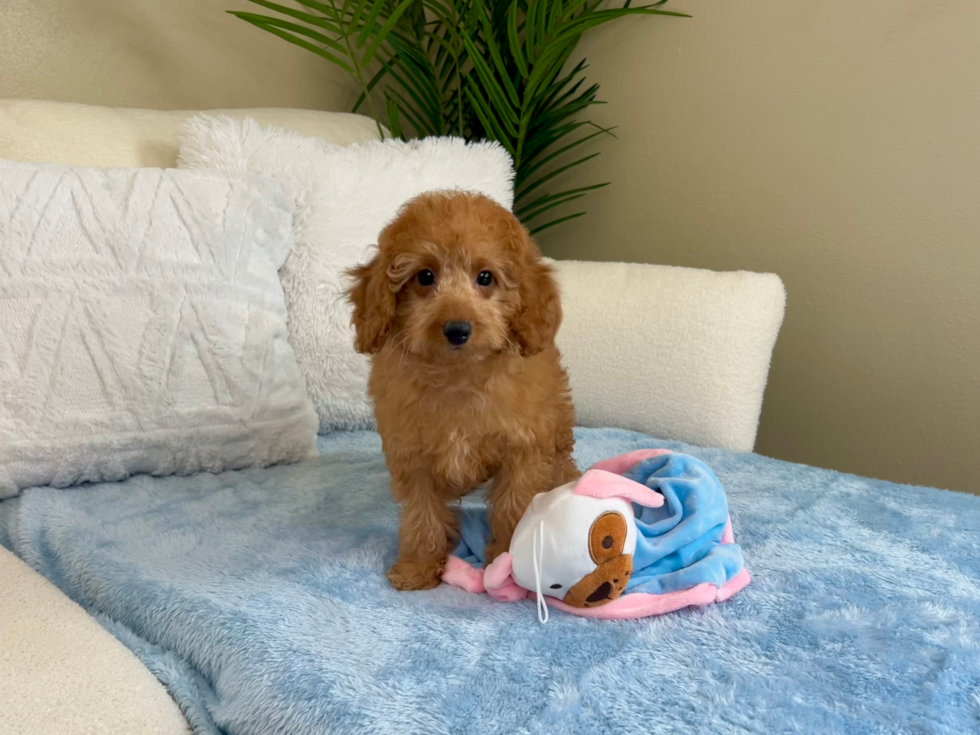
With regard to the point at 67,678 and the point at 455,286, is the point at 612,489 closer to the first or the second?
the point at 455,286

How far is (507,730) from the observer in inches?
35.8

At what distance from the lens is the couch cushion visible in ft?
5.92

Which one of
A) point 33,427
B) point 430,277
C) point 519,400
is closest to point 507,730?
point 519,400

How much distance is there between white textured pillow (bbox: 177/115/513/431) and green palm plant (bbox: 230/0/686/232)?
1.66 feet

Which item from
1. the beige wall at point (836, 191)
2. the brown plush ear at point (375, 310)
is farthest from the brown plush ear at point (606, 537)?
the beige wall at point (836, 191)

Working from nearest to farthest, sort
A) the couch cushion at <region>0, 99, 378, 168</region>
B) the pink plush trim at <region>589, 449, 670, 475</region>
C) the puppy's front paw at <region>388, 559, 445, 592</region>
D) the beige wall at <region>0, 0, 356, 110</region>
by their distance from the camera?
1. the puppy's front paw at <region>388, 559, 445, 592</region>
2. the pink plush trim at <region>589, 449, 670, 475</region>
3. the couch cushion at <region>0, 99, 378, 168</region>
4. the beige wall at <region>0, 0, 356, 110</region>

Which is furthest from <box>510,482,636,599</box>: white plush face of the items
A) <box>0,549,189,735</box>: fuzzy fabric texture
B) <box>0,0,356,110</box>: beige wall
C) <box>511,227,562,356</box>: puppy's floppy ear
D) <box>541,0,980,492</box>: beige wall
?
<box>0,0,356,110</box>: beige wall

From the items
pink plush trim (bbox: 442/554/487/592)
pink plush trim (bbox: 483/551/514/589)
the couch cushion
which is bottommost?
pink plush trim (bbox: 442/554/487/592)

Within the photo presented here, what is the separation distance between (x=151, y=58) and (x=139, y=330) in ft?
4.13

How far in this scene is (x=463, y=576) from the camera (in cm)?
134

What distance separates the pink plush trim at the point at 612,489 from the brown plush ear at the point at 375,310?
424mm

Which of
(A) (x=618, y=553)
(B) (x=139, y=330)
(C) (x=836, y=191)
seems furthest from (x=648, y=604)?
(C) (x=836, y=191)

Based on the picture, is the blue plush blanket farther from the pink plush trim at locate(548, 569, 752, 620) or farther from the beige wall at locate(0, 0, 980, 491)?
the beige wall at locate(0, 0, 980, 491)

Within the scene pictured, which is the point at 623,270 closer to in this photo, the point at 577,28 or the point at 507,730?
the point at 577,28
